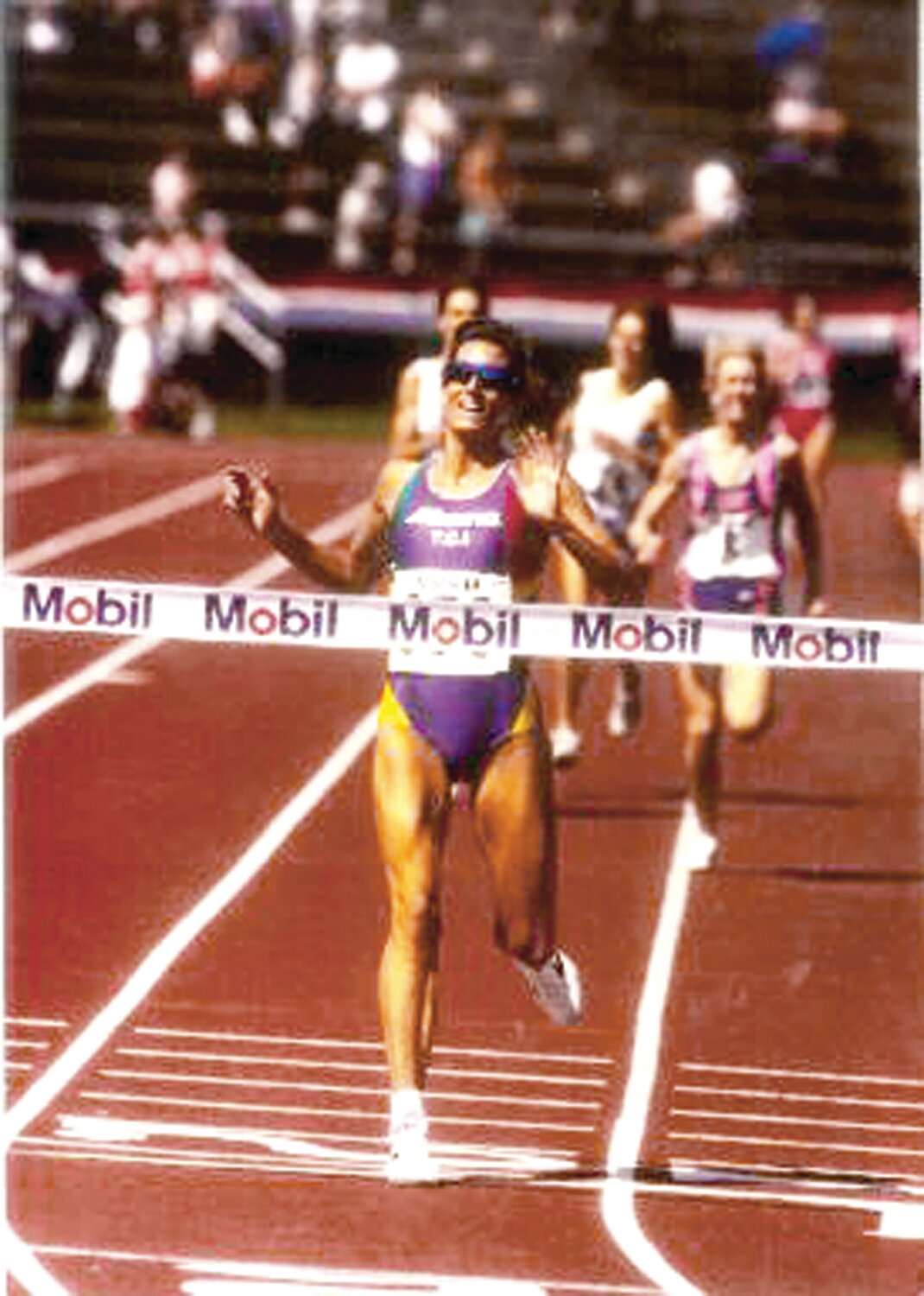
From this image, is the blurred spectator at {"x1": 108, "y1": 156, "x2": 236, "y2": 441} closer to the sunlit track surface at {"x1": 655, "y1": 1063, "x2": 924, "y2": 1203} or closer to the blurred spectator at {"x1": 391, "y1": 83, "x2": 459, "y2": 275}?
the blurred spectator at {"x1": 391, "y1": 83, "x2": 459, "y2": 275}

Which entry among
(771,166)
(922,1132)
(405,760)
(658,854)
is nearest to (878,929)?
(658,854)

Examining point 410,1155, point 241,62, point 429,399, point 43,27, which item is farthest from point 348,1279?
point 43,27

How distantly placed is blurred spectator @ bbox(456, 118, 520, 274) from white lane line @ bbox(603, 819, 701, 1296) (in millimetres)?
27199

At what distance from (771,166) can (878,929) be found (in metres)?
31.6

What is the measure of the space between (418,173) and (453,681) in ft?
110

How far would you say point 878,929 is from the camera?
16453mm

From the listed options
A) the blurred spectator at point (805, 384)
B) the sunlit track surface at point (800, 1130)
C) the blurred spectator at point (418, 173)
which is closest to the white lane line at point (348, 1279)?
the sunlit track surface at point (800, 1130)

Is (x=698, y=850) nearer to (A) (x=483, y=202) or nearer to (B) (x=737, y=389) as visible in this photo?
(B) (x=737, y=389)

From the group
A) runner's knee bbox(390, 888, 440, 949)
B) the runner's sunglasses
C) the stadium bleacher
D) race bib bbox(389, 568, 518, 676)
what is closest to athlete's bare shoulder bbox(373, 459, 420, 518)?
race bib bbox(389, 568, 518, 676)

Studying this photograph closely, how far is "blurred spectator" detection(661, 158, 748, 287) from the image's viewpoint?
4459 cm

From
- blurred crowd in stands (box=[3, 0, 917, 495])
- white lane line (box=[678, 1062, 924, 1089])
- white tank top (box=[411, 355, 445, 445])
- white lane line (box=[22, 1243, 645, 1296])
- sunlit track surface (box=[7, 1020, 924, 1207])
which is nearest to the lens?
white lane line (box=[22, 1243, 645, 1296])

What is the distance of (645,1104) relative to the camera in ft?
43.4

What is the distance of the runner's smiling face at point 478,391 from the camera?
1154cm

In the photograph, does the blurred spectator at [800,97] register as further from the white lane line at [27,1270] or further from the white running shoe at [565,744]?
the white lane line at [27,1270]
